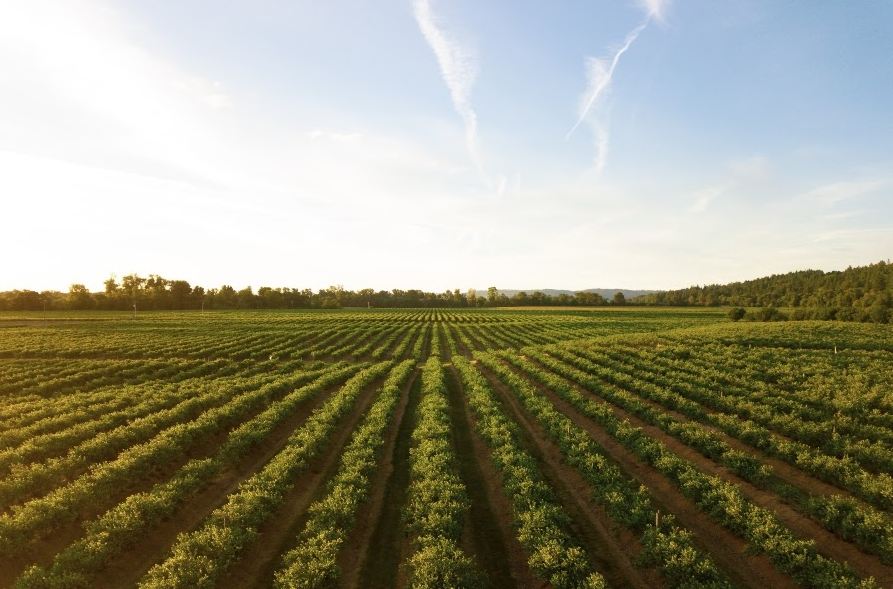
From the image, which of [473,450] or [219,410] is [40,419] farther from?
[473,450]

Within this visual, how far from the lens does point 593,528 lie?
45.9 feet

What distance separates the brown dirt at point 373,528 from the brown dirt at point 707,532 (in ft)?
31.8

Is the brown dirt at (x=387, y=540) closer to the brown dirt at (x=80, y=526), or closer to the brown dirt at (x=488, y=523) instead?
the brown dirt at (x=488, y=523)

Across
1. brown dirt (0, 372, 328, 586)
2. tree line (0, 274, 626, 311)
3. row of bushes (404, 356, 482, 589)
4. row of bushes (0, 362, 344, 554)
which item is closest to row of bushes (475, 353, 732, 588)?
row of bushes (404, 356, 482, 589)

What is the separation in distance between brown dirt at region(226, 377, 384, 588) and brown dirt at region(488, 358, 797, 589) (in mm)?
12896

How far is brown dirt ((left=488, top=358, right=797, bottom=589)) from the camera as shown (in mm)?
11617

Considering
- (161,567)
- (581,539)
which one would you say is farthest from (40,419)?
(581,539)

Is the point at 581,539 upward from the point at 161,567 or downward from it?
downward

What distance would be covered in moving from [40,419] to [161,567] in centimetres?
1971

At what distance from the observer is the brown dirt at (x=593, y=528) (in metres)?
11.8

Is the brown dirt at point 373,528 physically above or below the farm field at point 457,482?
below

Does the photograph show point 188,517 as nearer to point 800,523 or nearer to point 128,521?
point 128,521

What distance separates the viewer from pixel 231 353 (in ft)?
163

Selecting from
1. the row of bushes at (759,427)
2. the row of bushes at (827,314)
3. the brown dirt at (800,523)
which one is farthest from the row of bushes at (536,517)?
the row of bushes at (827,314)
